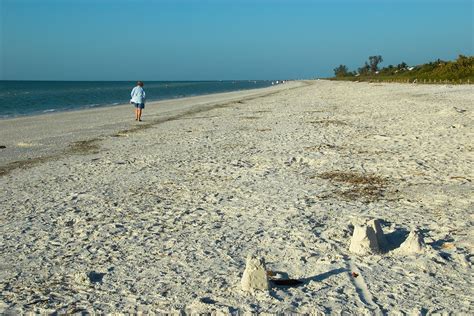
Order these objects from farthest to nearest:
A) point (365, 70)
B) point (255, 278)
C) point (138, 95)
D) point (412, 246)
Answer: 1. point (365, 70)
2. point (138, 95)
3. point (412, 246)
4. point (255, 278)

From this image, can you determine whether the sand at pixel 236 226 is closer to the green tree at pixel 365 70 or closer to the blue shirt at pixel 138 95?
the blue shirt at pixel 138 95

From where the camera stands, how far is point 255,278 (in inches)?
157

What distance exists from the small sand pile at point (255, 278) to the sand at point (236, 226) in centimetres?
9

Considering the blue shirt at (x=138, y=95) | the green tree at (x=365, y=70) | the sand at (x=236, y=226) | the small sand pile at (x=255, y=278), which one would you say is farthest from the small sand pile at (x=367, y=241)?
the green tree at (x=365, y=70)

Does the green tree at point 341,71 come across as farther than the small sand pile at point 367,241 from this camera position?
Yes

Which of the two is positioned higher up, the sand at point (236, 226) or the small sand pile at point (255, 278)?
the small sand pile at point (255, 278)

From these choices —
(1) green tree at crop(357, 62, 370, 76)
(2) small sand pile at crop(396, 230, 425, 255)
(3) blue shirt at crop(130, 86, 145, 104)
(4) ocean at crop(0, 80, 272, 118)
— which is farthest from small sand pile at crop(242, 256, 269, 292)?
(1) green tree at crop(357, 62, 370, 76)

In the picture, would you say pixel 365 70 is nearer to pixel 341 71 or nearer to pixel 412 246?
pixel 341 71

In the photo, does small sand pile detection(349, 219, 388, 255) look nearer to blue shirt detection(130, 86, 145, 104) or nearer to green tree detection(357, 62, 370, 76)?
blue shirt detection(130, 86, 145, 104)

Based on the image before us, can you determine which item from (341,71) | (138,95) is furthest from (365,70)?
(138,95)

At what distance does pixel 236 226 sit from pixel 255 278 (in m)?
1.70

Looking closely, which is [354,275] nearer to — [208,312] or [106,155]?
→ [208,312]

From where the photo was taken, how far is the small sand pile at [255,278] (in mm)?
3953

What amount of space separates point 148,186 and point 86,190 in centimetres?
96
